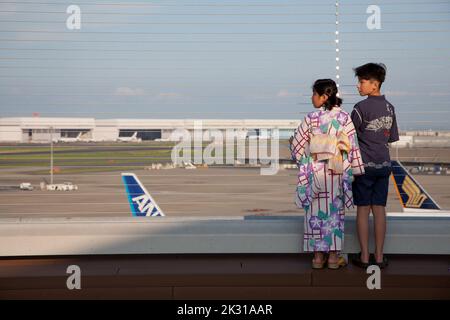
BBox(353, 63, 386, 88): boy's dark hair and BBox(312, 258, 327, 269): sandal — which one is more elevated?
BBox(353, 63, 386, 88): boy's dark hair

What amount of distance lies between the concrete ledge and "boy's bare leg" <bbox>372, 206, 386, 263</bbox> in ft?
0.61

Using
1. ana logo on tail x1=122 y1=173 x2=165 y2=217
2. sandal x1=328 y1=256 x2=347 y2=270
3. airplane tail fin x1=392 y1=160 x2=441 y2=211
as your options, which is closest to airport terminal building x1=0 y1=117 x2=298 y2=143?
ana logo on tail x1=122 y1=173 x2=165 y2=217

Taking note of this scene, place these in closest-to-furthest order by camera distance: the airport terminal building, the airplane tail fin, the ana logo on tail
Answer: the airport terminal building → the ana logo on tail → the airplane tail fin

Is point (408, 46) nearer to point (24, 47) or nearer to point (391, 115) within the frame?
point (391, 115)

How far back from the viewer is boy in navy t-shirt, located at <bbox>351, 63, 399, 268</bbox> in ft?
12.6

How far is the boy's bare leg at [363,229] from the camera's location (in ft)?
12.7

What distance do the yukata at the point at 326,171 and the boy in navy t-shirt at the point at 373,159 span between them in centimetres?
11

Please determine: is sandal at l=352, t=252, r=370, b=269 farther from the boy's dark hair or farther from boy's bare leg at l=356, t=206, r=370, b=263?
the boy's dark hair

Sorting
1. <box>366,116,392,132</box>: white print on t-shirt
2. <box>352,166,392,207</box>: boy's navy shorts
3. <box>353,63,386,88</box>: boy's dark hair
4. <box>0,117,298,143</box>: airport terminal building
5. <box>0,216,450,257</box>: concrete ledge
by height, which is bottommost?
<box>0,216,450,257</box>: concrete ledge

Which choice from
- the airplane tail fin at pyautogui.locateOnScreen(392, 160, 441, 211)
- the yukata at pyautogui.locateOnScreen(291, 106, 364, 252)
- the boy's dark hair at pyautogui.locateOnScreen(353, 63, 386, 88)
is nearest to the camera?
the yukata at pyautogui.locateOnScreen(291, 106, 364, 252)

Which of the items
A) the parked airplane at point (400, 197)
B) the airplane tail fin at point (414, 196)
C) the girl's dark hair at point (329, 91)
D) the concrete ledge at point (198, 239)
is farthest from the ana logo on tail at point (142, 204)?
the girl's dark hair at point (329, 91)

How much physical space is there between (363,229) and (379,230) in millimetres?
83
